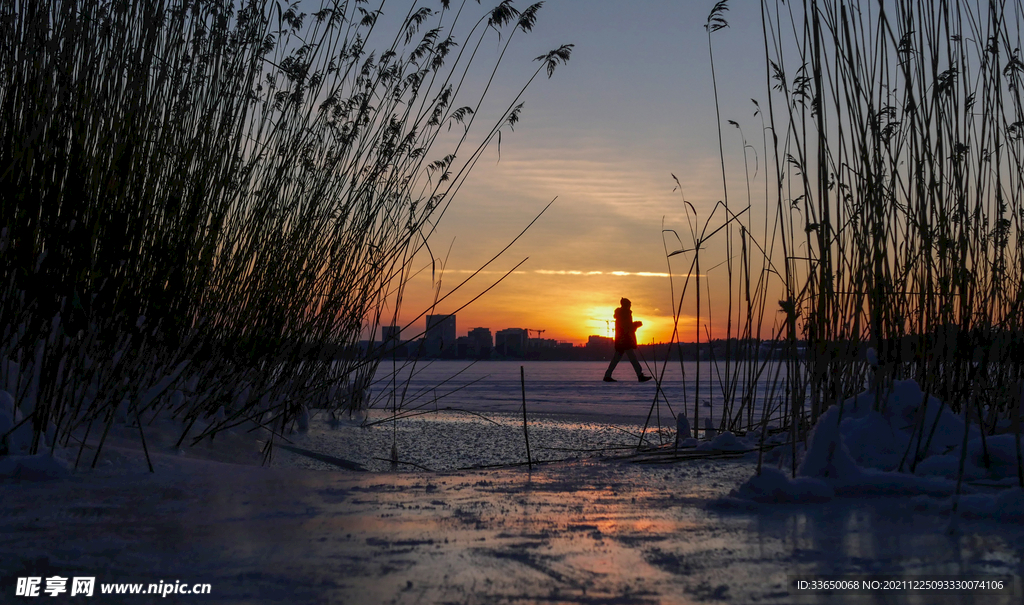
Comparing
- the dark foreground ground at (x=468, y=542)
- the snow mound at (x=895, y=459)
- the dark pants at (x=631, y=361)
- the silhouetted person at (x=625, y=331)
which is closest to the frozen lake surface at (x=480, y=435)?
the snow mound at (x=895, y=459)

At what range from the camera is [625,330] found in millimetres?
8203

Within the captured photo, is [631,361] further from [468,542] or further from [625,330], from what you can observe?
[468,542]

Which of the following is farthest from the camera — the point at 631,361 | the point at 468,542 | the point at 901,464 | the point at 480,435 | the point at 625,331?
the point at 625,331

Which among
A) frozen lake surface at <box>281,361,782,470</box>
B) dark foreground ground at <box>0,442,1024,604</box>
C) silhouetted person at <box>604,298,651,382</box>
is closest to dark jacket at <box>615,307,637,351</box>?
silhouetted person at <box>604,298,651,382</box>

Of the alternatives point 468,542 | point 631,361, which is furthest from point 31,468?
point 631,361

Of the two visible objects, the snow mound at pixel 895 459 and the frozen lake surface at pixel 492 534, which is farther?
the snow mound at pixel 895 459

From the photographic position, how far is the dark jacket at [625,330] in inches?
312

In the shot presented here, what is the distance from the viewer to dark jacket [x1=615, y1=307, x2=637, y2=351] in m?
7.92

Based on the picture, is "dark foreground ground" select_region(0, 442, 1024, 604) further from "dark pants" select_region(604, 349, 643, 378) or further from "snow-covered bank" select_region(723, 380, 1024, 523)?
"dark pants" select_region(604, 349, 643, 378)

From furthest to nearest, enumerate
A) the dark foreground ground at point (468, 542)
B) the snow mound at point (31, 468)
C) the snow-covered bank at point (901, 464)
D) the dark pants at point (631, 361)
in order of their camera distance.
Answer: the dark pants at point (631, 361) → the snow mound at point (31, 468) → the snow-covered bank at point (901, 464) → the dark foreground ground at point (468, 542)

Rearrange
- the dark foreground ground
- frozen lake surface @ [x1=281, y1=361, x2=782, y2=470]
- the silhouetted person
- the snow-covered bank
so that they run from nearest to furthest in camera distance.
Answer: the dark foreground ground → the snow-covered bank → frozen lake surface @ [x1=281, y1=361, x2=782, y2=470] → the silhouetted person

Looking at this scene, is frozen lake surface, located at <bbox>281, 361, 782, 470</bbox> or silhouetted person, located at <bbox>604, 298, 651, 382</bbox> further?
silhouetted person, located at <bbox>604, 298, 651, 382</bbox>

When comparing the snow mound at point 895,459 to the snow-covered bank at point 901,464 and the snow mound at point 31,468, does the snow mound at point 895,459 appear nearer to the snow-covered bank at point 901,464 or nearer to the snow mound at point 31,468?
the snow-covered bank at point 901,464

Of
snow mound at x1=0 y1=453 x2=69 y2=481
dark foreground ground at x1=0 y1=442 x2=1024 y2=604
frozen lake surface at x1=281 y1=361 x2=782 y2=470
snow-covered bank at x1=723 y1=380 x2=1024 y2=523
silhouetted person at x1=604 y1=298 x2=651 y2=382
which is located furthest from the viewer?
silhouetted person at x1=604 y1=298 x2=651 y2=382
